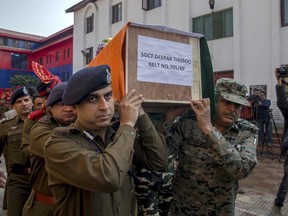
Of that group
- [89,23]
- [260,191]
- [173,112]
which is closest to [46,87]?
[173,112]

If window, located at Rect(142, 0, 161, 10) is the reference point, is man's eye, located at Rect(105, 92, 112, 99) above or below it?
below

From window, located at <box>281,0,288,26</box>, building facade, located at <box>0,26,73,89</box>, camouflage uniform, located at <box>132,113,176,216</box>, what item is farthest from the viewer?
building facade, located at <box>0,26,73,89</box>

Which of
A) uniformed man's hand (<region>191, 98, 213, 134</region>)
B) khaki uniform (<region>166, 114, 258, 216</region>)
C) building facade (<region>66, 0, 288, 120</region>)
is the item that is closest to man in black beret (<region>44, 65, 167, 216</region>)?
uniformed man's hand (<region>191, 98, 213, 134</region>)

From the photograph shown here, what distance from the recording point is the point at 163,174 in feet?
8.81

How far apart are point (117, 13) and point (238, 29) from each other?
8.16 metres

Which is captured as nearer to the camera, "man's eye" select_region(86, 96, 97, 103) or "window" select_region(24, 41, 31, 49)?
"man's eye" select_region(86, 96, 97, 103)

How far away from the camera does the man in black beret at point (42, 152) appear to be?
1863mm

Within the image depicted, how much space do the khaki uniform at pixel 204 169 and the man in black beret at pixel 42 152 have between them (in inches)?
32.7

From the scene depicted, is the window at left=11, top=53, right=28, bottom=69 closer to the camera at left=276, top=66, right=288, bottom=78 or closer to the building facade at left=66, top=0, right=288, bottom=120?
the building facade at left=66, top=0, right=288, bottom=120

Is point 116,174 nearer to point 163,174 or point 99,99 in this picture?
point 99,99

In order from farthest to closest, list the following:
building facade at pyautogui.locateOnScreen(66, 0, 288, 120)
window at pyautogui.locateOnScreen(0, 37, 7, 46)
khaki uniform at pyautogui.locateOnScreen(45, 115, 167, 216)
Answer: window at pyautogui.locateOnScreen(0, 37, 7, 46) < building facade at pyautogui.locateOnScreen(66, 0, 288, 120) < khaki uniform at pyautogui.locateOnScreen(45, 115, 167, 216)

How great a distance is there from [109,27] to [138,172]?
49.4 ft

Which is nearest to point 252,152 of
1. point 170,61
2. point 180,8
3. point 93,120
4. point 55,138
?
point 170,61

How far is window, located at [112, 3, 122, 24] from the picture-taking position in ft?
52.2
